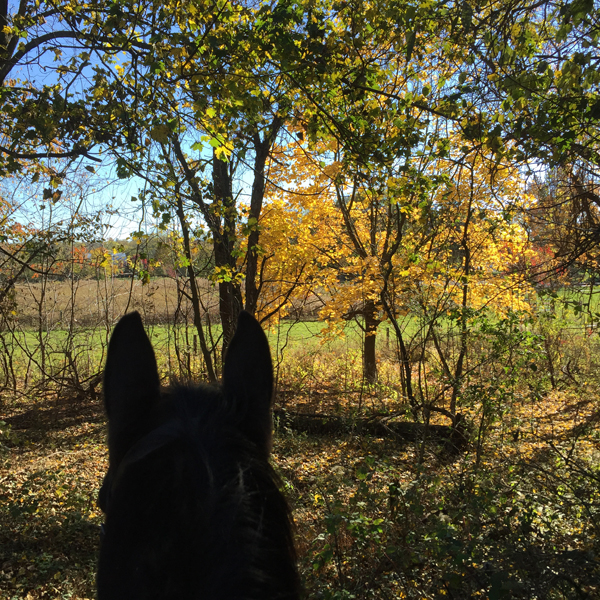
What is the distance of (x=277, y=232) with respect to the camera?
8.19 meters

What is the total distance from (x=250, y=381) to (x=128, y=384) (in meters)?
0.38

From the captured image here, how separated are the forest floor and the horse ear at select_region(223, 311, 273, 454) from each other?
4.40 feet

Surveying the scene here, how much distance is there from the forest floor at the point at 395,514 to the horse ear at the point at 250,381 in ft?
4.40

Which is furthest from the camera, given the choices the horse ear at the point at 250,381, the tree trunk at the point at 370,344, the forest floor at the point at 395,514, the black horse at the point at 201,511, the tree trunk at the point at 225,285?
the tree trunk at the point at 370,344

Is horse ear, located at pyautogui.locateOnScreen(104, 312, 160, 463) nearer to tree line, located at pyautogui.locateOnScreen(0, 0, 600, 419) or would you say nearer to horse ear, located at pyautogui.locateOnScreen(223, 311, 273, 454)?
horse ear, located at pyautogui.locateOnScreen(223, 311, 273, 454)

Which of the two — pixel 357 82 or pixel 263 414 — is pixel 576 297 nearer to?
pixel 357 82

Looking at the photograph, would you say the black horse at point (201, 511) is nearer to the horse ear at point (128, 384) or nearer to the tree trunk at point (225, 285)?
the horse ear at point (128, 384)

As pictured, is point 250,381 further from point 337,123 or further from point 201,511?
point 337,123

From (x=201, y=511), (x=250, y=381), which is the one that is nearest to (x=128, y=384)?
(x=250, y=381)

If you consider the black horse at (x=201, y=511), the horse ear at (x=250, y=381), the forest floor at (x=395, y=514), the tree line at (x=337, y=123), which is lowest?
the forest floor at (x=395, y=514)

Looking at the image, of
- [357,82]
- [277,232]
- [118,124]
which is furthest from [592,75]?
[277,232]

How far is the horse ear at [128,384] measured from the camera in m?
1.23

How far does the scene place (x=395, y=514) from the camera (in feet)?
12.0

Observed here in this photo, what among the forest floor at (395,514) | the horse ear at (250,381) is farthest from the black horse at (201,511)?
the forest floor at (395,514)
